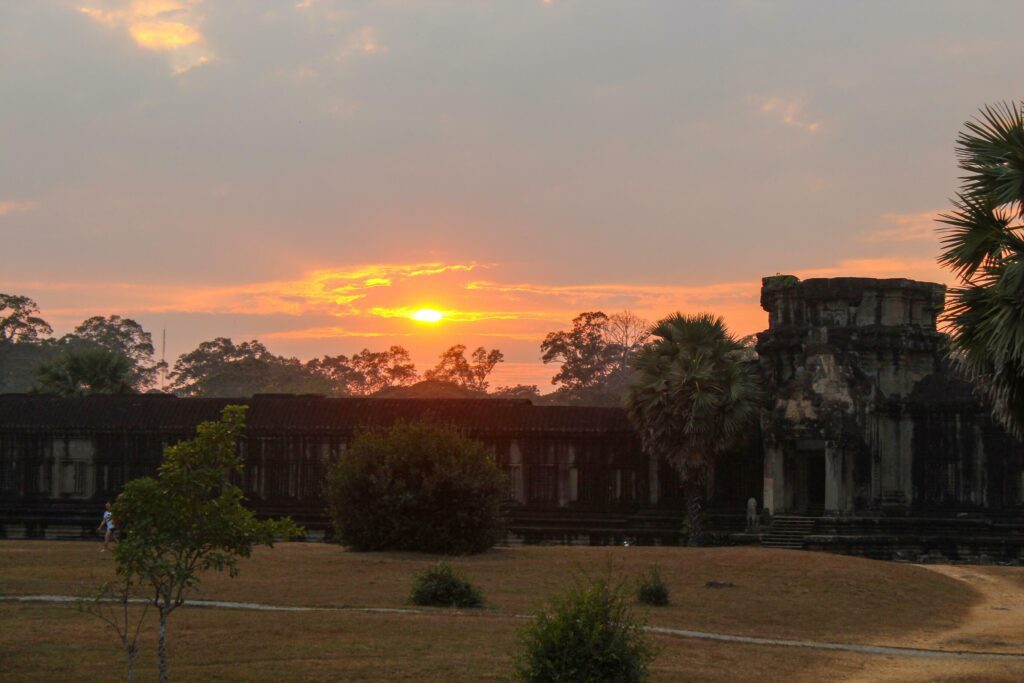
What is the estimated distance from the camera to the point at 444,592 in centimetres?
2909

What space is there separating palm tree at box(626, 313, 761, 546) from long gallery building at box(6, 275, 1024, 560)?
2.15 meters

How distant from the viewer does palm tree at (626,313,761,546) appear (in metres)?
46.6

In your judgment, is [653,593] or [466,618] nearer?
[466,618]

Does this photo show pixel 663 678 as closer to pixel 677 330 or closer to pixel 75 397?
pixel 677 330

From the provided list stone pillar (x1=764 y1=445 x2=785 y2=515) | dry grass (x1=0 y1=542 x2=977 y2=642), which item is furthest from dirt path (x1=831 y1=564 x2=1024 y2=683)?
stone pillar (x1=764 y1=445 x2=785 y2=515)

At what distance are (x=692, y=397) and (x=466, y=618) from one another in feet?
69.0

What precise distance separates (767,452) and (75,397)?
95.9ft

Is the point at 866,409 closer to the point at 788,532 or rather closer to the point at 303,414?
the point at 788,532

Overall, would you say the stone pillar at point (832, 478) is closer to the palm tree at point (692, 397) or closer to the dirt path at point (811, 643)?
the palm tree at point (692, 397)

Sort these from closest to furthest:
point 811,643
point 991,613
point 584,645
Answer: point 584,645 → point 811,643 → point 991,613

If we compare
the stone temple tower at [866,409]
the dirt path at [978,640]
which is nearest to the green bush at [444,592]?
the dirt path at [978,640]

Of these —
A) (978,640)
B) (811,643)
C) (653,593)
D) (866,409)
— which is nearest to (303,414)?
(866,409)

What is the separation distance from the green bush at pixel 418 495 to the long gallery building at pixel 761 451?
11.9 metres

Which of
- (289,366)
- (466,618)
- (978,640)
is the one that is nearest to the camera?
(466,618)
